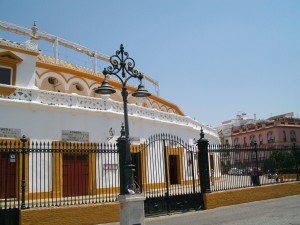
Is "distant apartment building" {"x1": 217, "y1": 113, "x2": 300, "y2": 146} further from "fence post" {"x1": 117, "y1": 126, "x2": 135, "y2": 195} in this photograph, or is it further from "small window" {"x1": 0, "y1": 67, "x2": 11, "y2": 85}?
"fence post" {"x1": 117, "y1": 126, "x2": 135, "y2": 195}

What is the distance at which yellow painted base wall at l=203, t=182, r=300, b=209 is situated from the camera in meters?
13.4

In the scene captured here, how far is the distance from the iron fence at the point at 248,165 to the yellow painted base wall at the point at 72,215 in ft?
15.8

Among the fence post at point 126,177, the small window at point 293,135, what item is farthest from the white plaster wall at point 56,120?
the small window at point 293,135

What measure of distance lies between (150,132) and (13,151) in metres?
11.4

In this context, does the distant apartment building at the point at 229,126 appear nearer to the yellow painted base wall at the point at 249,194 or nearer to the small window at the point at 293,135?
the small window at the point at 293,135

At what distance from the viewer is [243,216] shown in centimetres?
1121

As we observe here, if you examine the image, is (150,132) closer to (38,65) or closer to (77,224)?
(38,65)

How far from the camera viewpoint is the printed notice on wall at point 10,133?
47.9ft

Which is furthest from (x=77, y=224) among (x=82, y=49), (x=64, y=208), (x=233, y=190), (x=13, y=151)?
(x=82, y=49)

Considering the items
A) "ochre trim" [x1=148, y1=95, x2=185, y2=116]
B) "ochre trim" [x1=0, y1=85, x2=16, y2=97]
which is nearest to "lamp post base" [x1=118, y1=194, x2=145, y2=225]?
"ochre trim" [x1=0, y1=85, x2=16, y2=97]

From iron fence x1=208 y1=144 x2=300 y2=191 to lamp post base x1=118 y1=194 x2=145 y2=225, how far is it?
227 inches

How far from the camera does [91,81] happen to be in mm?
24734

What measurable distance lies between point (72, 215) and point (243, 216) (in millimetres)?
5556

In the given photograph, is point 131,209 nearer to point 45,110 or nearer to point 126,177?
point 126,177
